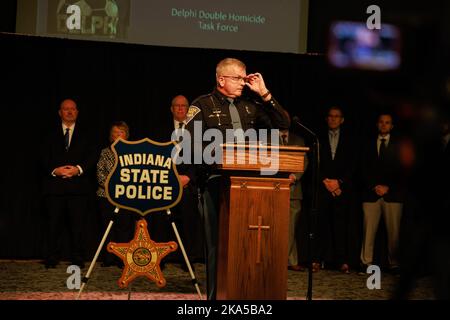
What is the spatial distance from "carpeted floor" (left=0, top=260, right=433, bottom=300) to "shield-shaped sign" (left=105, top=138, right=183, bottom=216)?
67 centimetres

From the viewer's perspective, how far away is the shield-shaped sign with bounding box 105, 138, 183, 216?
185 inches

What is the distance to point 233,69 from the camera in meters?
4.12

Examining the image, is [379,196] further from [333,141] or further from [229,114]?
[229,114]

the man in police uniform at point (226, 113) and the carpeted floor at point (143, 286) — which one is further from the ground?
the man in police uniform at point (226, 113)

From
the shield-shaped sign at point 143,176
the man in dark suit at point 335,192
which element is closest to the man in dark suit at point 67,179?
the shield-shaped sign at point 143,176

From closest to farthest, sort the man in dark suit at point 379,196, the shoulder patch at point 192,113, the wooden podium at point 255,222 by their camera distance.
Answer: the wooden podium at point 255,222
the shoulder patch at point 192,113
the man in dark suit at point 379,196

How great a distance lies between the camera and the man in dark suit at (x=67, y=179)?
6.70 meters

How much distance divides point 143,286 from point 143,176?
139 cm

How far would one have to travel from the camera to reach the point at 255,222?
3.58 metres

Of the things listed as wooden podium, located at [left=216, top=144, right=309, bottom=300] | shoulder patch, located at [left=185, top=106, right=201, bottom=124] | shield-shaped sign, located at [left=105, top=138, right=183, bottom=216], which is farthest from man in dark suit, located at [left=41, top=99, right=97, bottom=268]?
wooden podium, located at [left=216, top=144, right=309, bottom=300]

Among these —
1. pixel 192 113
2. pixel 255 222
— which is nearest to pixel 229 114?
pixel 192 113

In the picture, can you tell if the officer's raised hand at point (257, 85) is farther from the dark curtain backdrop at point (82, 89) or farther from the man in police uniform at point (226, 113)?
the dark curtain backdrop at point (82, 89)

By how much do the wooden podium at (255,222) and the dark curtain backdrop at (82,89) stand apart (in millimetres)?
3996

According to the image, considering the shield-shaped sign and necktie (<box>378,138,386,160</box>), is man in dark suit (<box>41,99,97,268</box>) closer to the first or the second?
the shield-shaped sign
